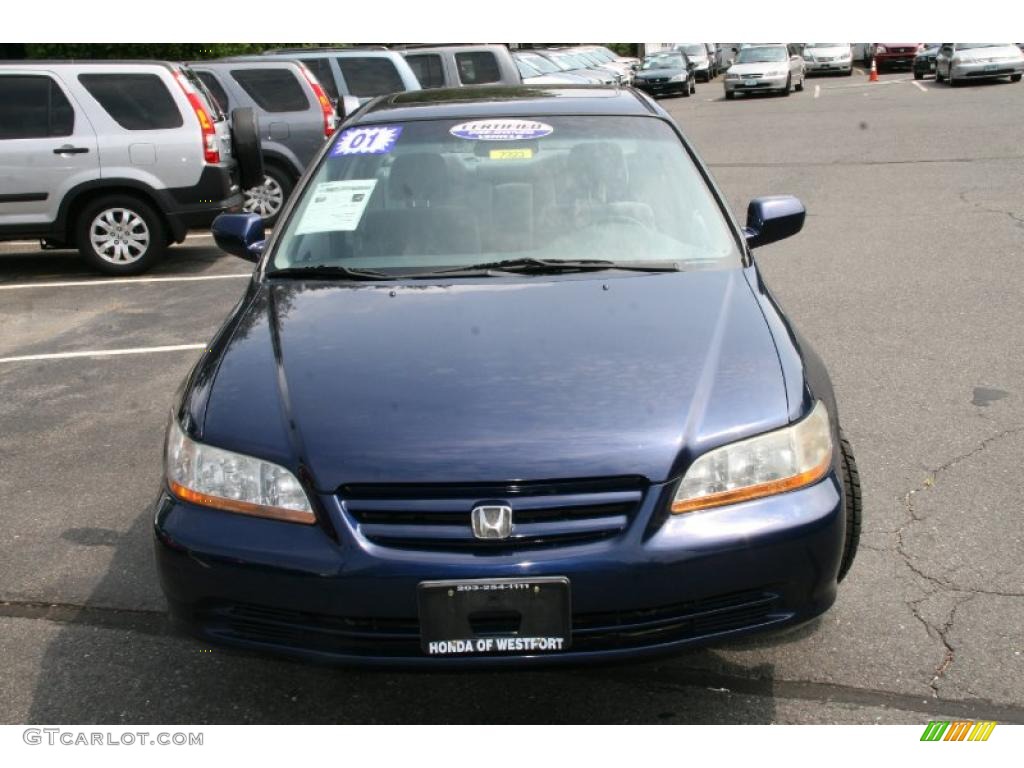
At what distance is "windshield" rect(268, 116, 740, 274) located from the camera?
431 centimetres

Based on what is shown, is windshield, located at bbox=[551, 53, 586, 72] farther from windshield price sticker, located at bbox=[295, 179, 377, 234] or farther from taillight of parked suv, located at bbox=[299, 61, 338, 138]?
windshield price sticker, located at bbox=[295, 179, 377, 234]

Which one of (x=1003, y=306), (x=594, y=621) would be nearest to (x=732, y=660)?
(x=594, y=621)

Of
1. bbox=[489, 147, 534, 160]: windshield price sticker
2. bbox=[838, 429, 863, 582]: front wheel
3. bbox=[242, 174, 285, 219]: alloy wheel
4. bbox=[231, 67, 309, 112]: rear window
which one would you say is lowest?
bbox=[242, 174, 285, 219]: alloy wheel

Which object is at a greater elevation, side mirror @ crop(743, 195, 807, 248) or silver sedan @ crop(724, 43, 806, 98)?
side mirror @ crop(743, 195, 807, 248)

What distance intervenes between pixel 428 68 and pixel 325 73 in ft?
9.40

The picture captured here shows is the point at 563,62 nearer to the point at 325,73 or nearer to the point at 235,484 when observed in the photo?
the point at 325,73

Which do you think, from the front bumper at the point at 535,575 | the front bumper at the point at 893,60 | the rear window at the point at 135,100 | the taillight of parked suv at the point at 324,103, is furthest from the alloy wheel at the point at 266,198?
the front bumper at the point at 893,60

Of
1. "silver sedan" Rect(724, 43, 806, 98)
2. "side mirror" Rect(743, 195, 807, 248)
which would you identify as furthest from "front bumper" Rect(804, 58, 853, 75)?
"side mirror" Rect(743, 195, 807, 248)

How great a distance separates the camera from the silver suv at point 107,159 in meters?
10.1

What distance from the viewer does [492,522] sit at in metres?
2.93

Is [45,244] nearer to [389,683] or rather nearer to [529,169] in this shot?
[529,169]

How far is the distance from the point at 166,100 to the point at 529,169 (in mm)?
6762

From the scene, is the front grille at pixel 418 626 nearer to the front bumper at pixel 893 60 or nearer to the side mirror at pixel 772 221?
the side mirror at pixel 772 221

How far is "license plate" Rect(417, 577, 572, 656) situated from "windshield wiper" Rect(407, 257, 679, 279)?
60.0 inches
